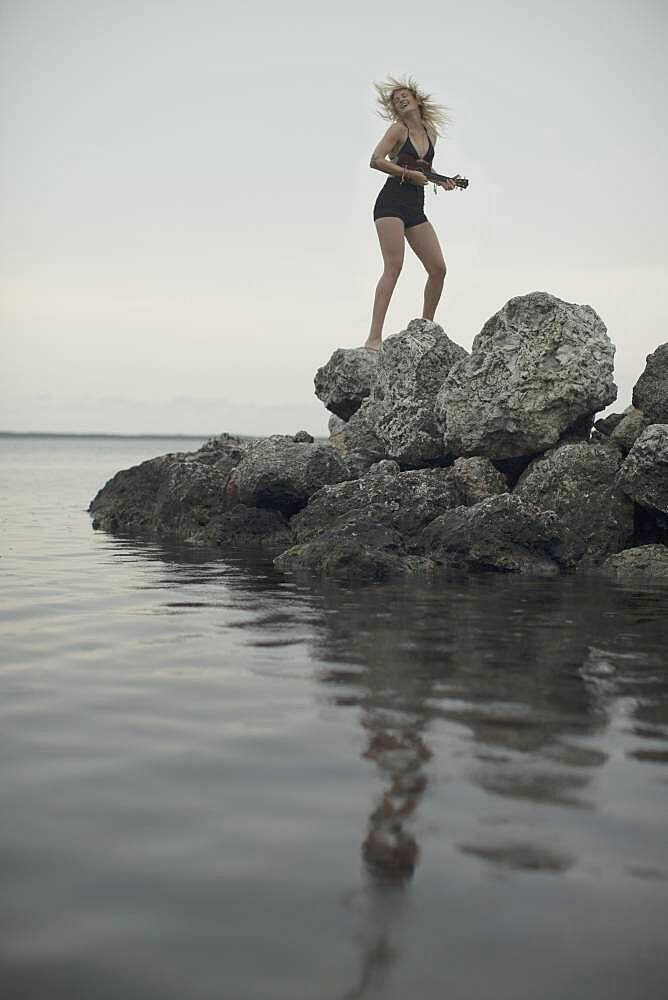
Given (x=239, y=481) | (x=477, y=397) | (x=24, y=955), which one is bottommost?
(x=24, y=955)

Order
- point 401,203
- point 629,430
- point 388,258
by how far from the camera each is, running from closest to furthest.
Result: 1. point 629,430
2. point 401,203
3. point 388,258

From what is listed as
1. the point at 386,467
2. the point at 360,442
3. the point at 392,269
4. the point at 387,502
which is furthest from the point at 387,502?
the point at 392,269

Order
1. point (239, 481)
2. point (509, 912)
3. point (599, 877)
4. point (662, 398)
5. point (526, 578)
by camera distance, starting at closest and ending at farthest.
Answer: point (509, 912) < point (599, 877) < point (526, 578) < point (662, 398) < point (239, 481)

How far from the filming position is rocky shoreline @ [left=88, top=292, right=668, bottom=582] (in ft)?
32.9

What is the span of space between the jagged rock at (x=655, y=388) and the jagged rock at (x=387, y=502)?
88.7 inches

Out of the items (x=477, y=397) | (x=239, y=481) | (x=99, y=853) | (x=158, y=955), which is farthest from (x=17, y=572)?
(x=158, y=955)

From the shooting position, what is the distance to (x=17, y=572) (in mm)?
9477

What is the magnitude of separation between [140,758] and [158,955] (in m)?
1.47

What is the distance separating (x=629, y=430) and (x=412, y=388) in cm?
267

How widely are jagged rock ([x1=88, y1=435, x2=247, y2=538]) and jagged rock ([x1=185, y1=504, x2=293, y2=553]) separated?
0.66m

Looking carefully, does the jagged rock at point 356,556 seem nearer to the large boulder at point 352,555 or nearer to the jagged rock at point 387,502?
the large boulder at point 352,555

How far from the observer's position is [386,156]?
12688 millimetres

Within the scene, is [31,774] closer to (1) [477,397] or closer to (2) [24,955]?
(2) [24,955]

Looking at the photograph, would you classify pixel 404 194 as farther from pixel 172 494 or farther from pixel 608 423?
pixel 172 494
